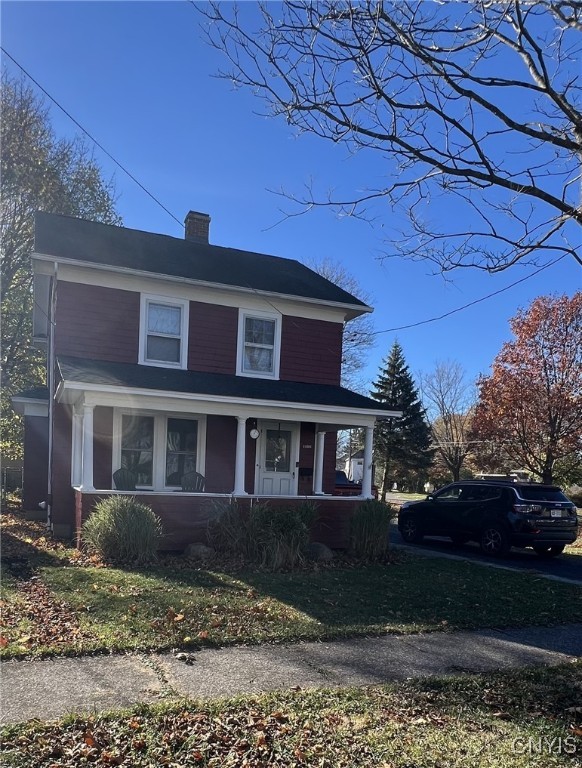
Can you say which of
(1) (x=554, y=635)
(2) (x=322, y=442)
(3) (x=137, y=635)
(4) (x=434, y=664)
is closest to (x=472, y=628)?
(1) (x=554, y=635)

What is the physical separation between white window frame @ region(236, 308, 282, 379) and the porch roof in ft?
0.70

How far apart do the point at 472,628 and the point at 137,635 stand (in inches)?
144

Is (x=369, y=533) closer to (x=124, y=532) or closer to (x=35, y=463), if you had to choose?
(x=124, y=532)

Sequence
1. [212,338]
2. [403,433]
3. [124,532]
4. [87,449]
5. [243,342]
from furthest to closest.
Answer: [403,433], [243,342], [212,338], [87,449], [124,532]

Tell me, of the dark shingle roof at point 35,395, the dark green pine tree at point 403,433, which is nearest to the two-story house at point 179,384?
the dark shingle roof at point 35,395

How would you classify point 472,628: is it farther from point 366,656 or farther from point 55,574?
point 55,574

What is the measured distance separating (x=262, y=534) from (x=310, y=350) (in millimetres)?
6060

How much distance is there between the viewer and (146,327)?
13250 millimetres

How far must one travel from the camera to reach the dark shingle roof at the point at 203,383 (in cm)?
1111

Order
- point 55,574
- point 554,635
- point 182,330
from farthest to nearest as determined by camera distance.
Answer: point 182,330 → point 55,574 → point 554,635

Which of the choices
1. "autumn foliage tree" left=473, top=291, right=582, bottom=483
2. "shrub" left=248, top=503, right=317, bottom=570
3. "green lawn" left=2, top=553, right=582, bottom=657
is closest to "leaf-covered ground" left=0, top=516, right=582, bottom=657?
"green lawn" left=2, top=553, right=582, bottom=657

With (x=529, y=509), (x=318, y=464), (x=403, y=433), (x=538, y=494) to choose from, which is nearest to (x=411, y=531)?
(x=318, y=464)

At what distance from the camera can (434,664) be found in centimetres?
537

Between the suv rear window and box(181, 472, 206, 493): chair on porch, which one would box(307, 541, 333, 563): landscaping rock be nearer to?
box(181, 472, 206, 493): chair on porch
